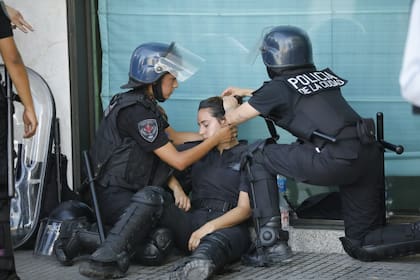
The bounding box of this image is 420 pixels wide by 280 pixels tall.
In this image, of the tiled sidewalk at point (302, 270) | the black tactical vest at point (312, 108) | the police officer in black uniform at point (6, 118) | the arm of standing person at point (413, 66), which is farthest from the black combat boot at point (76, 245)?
the arm of standing person at point (413, 66)

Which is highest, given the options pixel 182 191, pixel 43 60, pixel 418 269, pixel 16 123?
pixel 43 60

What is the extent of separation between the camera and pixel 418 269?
5207mm

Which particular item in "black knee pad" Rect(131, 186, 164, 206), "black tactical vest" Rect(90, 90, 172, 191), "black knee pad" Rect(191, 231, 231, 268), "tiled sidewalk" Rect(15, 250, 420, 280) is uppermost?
"black tactical vest" Rect(90, 90, 172, 191)

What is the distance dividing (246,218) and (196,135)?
0.80 meters

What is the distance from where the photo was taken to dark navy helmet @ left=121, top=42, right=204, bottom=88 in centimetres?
552

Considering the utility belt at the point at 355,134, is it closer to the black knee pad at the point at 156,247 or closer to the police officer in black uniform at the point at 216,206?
the police officer in black uniform at the point at 216,206

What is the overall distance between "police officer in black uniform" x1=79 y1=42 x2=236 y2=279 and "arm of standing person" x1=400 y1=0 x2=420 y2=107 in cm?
267

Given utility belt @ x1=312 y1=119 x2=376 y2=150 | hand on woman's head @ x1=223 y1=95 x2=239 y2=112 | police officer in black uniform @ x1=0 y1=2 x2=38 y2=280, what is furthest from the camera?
hand on woman's head @ x1=223 y1=95 x2=239 y2=112

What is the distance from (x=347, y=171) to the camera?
16.7 feet

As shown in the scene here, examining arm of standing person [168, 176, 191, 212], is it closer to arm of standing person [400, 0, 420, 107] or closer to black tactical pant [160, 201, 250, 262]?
black tactical pant [160, 201, 250, 262]

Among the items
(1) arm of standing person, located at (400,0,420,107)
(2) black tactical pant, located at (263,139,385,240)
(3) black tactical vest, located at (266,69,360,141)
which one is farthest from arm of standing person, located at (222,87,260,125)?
(1) arm of standing person, located at (400,0,420,107)

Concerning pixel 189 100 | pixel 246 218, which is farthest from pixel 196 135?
pixel 246 218

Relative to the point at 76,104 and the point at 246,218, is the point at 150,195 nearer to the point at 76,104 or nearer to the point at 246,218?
the point at 246,218

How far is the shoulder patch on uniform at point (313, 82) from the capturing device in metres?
5.11
